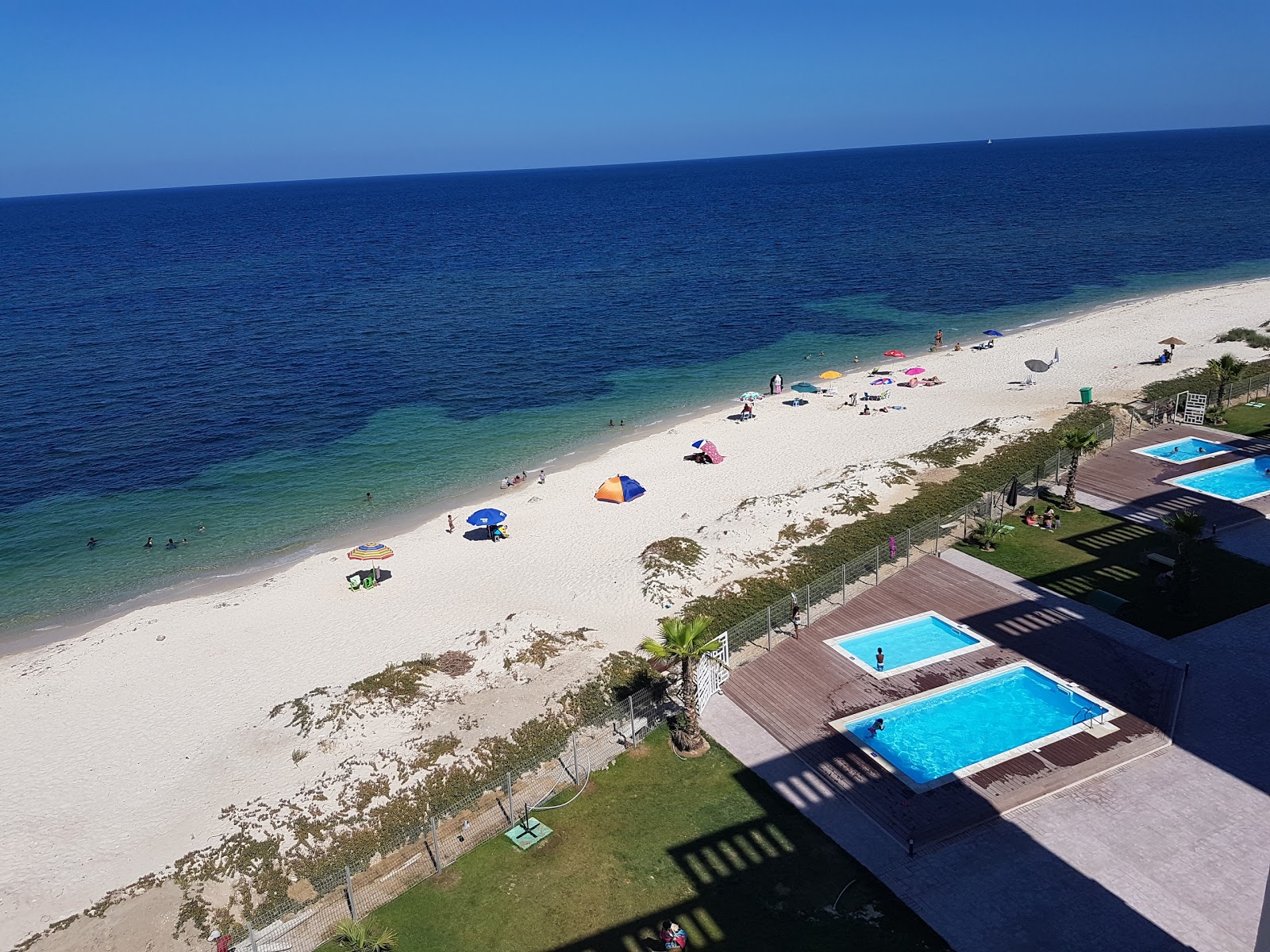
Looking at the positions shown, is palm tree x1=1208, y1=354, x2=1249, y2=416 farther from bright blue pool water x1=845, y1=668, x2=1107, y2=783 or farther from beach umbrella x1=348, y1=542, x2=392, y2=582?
beach umbrella x1=348, y1=542, x2=392, y2=582

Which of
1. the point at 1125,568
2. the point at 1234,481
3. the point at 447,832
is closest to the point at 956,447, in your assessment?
the point at 1234,481

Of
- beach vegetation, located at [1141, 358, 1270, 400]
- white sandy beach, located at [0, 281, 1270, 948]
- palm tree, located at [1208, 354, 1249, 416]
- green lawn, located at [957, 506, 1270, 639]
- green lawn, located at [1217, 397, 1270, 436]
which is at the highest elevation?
palm tree, located at [1208, 354, 1249, 416]

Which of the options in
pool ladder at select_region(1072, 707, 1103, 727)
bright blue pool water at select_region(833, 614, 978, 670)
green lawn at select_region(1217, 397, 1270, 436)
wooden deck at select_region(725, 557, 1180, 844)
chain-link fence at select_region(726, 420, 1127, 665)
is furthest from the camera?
green lawn at select_region(1217, 397, 1270, 436)

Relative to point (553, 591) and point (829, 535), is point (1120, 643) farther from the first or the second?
point (553, 591)

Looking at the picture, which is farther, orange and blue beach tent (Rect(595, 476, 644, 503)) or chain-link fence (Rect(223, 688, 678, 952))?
orange and blue beach tent (Rect(595, 476, 644, 503))

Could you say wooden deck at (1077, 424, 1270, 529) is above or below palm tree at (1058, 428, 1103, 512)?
below

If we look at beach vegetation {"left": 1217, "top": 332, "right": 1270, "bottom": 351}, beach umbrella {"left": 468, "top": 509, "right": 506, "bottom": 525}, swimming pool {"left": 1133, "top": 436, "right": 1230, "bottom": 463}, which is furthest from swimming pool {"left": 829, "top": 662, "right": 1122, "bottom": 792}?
beach vegetation {"left": 1217, "top": 332, "right": 1270, "bottom": 351}

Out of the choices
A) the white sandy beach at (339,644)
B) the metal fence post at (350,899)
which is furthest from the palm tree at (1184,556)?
the metal fence post at (350,899)

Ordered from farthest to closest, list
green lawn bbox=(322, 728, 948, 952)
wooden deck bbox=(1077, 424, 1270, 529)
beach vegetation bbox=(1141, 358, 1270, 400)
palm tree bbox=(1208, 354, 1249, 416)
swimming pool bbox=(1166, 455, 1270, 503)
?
beach vegetation bbox=(1141, 358, 1270, 400)
palm tree bbox=(1208, 354, 1249, 416)
swimming pool bbox=(1166, 455, 1270, 503)
wooden deck bbox=(1077, 424, 1270, 529)
green lawn bbox=(322, 728, 948, 952)
